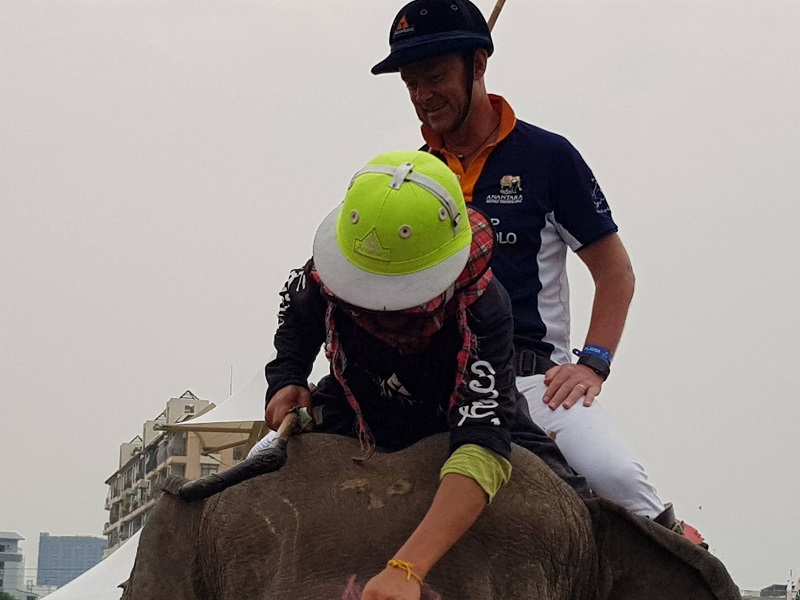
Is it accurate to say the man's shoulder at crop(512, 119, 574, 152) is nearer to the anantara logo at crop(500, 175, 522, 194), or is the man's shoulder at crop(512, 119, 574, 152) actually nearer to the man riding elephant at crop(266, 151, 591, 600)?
the anantara logo at crop(500, 175, 522, 194)

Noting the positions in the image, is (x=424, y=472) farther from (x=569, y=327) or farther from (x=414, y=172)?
(x=569, y=327)

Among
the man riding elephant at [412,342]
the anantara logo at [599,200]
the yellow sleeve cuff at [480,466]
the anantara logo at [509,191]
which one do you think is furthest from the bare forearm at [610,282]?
the yellow sleeve cuff at [480,466]

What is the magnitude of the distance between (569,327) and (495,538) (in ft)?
6.29

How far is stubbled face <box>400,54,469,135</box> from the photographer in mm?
5680

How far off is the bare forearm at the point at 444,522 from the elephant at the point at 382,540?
0.11m

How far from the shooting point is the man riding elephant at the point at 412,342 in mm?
4188

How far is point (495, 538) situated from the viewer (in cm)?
451

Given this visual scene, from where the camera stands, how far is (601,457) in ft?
18.1

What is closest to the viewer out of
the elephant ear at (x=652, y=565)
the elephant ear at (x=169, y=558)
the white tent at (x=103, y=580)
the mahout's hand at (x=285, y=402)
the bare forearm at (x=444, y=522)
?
the bare forearm at (x=444, y=522)

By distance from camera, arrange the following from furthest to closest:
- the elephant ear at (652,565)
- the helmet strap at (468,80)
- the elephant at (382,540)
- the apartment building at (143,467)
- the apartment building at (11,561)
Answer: the apartment building at (11,561) < the apartment building at (143,467) < the helmet strap at (468,80) < the elephant ear at (652,565) < the elephant at (382,540)

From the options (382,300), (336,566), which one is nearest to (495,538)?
(336,566)

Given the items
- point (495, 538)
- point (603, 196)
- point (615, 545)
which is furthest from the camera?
point (603, 196)

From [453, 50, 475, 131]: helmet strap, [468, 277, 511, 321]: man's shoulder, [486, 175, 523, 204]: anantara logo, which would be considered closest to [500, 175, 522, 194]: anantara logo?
[486, 175, 523, 204]: anantara logo

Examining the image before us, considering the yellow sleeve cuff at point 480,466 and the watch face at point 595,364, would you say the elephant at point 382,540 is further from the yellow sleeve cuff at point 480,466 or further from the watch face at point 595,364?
the watch face at point 595,364
